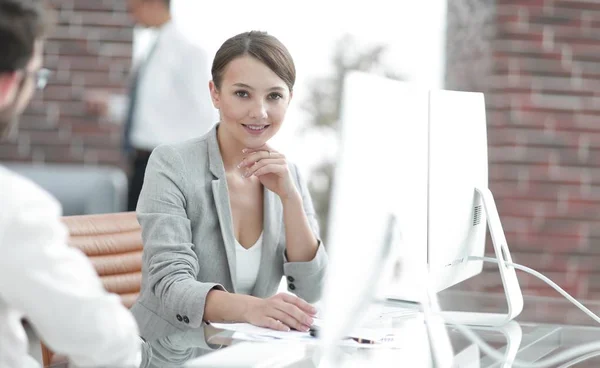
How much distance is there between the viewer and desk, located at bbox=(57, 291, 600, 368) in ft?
4.69

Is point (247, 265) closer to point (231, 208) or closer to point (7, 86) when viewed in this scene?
point (231, 208)

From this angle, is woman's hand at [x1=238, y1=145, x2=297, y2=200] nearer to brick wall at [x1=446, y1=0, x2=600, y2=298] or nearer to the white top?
the white top

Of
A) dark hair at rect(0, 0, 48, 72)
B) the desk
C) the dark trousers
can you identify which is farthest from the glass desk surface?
the dark trousers

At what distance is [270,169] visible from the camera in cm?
175

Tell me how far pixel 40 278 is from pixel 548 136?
310cm

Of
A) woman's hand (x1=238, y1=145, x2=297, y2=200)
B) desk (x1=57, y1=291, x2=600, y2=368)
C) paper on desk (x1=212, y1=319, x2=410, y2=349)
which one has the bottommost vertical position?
desk (x1=57, y1=291, x2=600, y2=368)

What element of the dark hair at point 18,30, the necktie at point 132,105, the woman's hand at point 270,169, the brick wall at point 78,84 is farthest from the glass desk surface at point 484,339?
the brick wall at point 78,84

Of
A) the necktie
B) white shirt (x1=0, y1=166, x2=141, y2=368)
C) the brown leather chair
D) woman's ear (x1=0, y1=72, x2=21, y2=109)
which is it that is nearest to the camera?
white shirt (x1=0, y1=166, x2=141, y2=368)

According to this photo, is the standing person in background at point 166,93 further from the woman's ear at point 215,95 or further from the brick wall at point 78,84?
the woman's ear at point 215,95

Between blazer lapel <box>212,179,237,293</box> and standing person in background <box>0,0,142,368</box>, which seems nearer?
standing person in background <box>0,0,142,368</box>

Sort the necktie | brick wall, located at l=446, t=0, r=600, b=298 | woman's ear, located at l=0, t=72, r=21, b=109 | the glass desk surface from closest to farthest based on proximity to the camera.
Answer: woman's ear, located at l=0, t=72, r=21, b=109, the glass desk surface, the necktie, brick wall, located at l=446, t=0, r=600, b=298

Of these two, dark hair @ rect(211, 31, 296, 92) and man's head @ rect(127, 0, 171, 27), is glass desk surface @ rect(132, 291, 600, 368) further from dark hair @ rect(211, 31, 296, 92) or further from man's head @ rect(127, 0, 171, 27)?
man's head @ rect(127, 0, 171, 27)

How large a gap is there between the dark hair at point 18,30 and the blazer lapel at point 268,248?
2.57 ft

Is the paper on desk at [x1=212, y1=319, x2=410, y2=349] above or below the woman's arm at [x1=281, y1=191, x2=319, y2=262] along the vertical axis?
below
